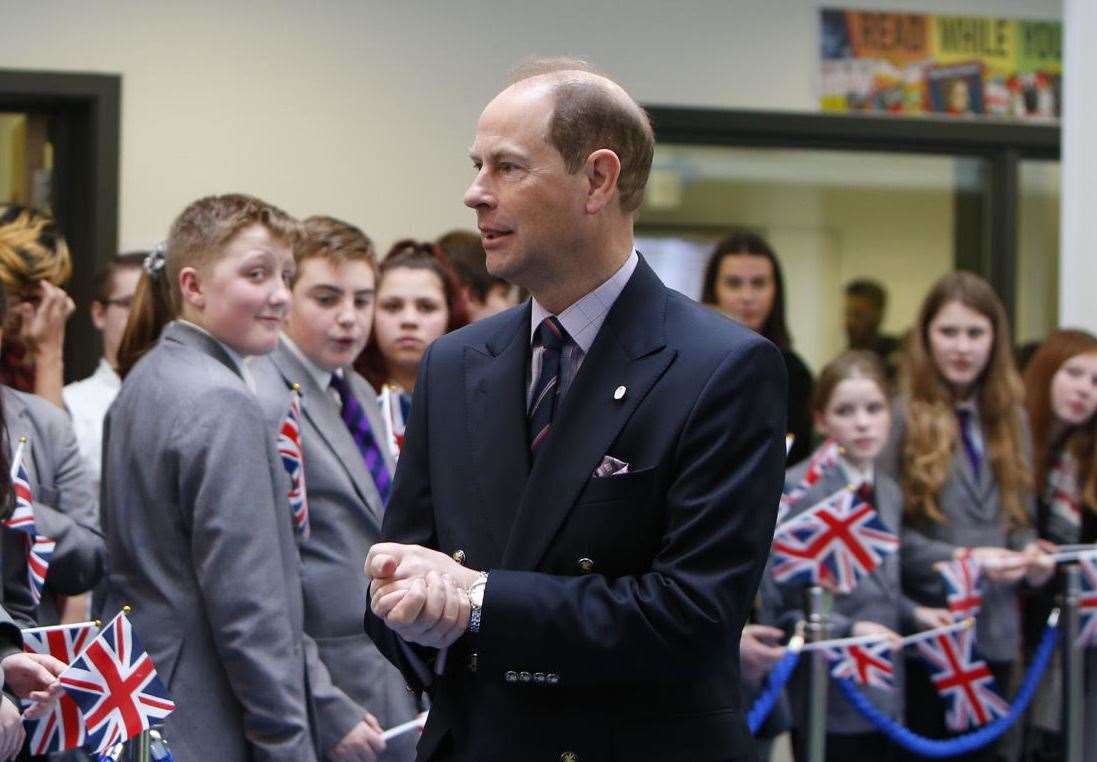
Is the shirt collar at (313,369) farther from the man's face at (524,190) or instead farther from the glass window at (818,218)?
the glass window at (818,218)

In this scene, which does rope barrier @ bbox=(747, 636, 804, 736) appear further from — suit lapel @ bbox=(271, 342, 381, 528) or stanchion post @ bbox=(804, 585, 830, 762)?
suit lapel @ bbox=(271, 342, 381, 528)

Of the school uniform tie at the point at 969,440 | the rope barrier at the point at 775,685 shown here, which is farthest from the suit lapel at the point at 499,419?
the school uniform tie at the point at 969,440

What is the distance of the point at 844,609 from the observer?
545 centimetres

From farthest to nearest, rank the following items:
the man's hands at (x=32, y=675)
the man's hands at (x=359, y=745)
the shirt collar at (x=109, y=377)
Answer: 1. the shirt collar at (x=109, y=377)
2. the man's hands at (x=359, y=745)
3. the man's hands at (x=32, y=675)

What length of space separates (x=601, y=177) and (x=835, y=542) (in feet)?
9.19

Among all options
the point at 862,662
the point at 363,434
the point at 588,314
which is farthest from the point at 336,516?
the point at 862,662

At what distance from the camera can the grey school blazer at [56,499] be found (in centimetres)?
395

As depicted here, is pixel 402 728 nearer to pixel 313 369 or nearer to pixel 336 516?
pixel 336 516

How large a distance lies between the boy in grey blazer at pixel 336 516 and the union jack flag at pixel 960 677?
6.62 ft

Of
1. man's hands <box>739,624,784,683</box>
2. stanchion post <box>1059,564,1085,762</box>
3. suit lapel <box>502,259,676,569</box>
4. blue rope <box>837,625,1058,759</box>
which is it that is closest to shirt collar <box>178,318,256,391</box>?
suit lapel <box>502,259,676,569</box>

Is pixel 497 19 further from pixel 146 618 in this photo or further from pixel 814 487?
pixel 146 618

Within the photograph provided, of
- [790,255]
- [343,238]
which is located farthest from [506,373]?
[790,255]

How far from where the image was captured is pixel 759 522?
246cm

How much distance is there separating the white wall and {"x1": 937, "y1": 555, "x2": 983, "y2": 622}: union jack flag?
101 inches
